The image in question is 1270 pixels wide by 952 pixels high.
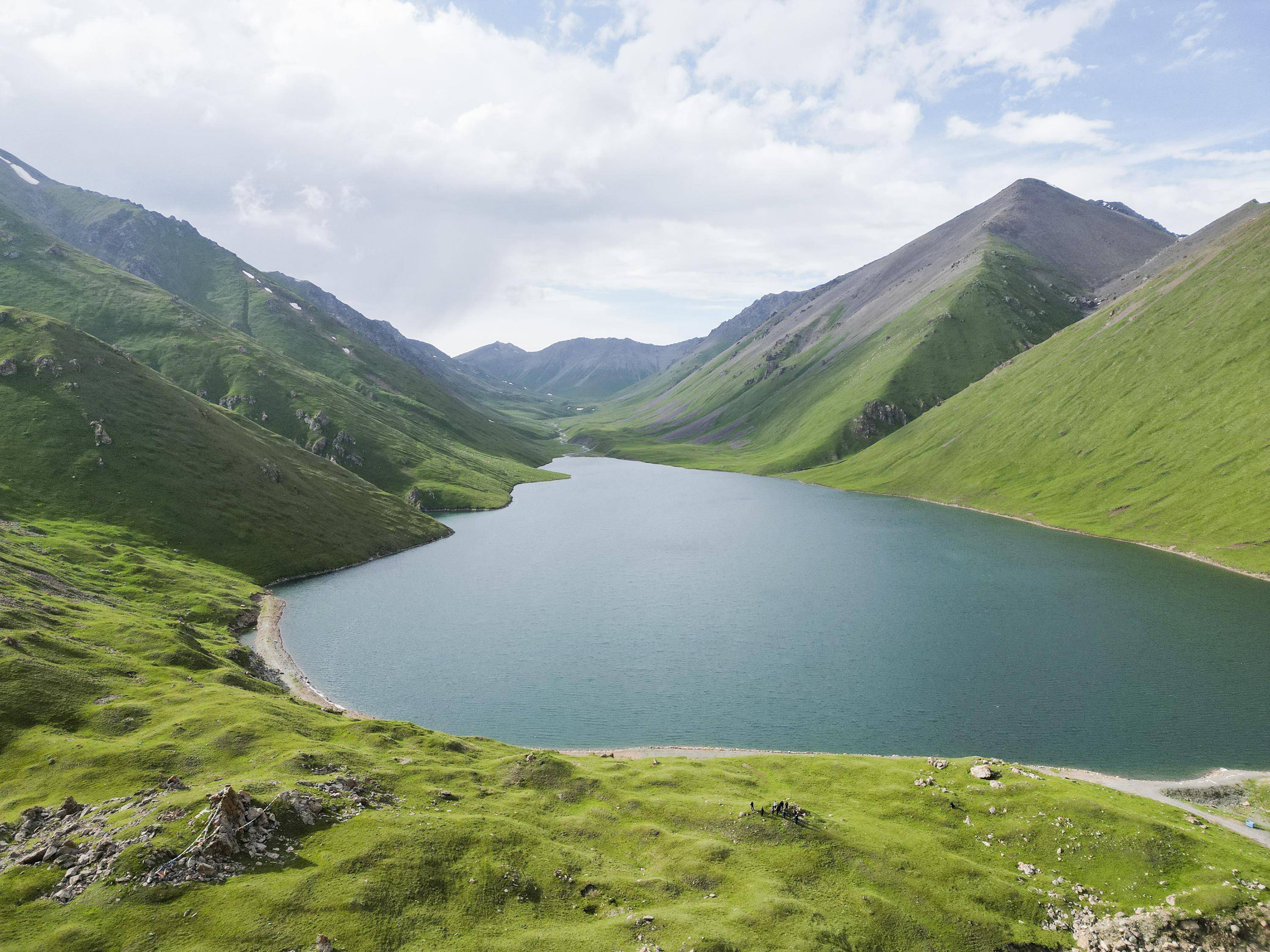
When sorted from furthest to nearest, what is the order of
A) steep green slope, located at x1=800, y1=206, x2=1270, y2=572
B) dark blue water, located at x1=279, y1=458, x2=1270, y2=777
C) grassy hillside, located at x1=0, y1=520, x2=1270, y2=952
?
steep green slope, located at x1=800, y1=206, x2=1270, y2=572 < dark blue water, located at x1=279, y1=458, x2=1270, y2=777 < grassy hillside, located at x1=0, y1=520, x2=1270, y2=952

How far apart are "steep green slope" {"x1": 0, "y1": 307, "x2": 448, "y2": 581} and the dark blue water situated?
14519 millimetres

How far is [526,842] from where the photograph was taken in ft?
125

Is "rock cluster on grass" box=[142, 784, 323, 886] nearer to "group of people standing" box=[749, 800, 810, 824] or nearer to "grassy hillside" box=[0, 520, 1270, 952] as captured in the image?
"grassy hillside" box=[0, 520, 1270, 952]

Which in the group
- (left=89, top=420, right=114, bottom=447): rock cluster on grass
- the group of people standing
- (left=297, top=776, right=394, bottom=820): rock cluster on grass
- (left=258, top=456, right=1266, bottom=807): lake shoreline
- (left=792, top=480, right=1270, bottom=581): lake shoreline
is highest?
(left=89, top=420, right=114, bottom=447): rock cluster on grass

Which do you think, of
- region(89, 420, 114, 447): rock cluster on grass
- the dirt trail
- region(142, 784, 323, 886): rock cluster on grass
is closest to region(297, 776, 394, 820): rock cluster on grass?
region(142, 784, 323, 886): rock cluster on grass

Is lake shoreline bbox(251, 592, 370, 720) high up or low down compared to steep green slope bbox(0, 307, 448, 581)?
down

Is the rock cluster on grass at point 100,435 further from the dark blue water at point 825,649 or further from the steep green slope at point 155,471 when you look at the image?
the dark blue water at point 825,649

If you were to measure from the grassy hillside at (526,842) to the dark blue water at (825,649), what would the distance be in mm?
11731

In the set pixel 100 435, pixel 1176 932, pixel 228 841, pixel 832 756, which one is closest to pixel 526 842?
pixel 228 841

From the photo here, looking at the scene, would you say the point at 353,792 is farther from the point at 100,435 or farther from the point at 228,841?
the point at 100,435

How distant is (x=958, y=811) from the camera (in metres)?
47.1

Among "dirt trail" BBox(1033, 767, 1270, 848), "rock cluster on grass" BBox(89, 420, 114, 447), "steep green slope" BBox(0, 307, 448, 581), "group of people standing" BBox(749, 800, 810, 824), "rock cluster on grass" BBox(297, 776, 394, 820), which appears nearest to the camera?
"rock cluster on grass" BBox(297, 776, 394, 820)

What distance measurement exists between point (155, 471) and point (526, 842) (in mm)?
133262

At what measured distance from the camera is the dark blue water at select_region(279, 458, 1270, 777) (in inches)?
2589
